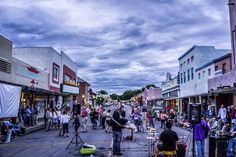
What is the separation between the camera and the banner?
14.6 meters

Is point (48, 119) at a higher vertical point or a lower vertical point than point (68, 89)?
lower

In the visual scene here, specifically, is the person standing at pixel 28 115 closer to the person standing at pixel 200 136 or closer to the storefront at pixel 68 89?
the person standing at pixel 200 136

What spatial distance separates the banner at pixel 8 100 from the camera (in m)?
14.6

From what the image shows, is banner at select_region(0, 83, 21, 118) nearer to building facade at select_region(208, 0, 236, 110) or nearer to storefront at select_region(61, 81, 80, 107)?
building facade at select_region(208, 0, 236, 110)

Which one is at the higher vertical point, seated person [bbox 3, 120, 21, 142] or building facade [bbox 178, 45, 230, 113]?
→ building facade [bbox 178, 45, 230, 113]

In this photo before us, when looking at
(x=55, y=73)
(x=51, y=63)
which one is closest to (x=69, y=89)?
(x=55, y=73)

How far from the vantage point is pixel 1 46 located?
21.7 meters

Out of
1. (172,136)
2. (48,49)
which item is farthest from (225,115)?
(48,49)

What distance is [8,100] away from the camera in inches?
596

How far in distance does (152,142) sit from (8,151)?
274 inches

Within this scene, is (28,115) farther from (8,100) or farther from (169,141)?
(169,141)

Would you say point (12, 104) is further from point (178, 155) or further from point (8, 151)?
point (178, 155)

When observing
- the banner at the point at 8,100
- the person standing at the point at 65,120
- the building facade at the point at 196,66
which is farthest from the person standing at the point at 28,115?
the building facade at the point at 196,66

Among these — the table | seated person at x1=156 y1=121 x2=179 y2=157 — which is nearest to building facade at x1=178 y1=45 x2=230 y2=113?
the table
